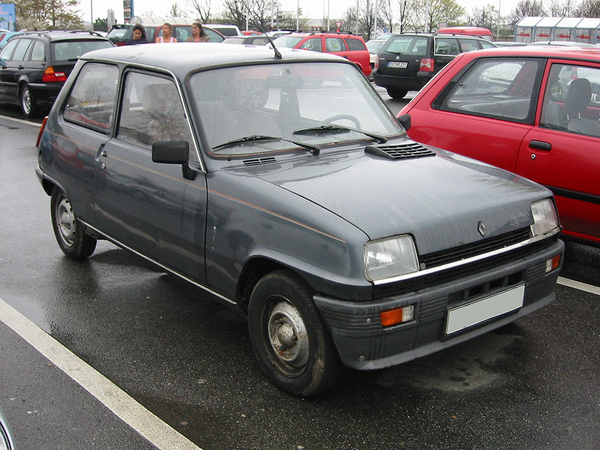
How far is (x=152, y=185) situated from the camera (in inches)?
160

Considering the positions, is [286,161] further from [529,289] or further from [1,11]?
[1,11]

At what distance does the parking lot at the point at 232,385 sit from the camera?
3.12 m

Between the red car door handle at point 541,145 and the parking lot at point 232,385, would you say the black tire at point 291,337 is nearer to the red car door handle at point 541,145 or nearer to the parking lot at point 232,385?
the parking lot at point 232,385

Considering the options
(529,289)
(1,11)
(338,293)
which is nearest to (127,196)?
(338,293)

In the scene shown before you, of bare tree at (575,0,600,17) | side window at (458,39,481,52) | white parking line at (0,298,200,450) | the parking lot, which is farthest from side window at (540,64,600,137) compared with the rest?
bare tree at (575,0,600,17)

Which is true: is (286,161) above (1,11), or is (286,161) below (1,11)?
below

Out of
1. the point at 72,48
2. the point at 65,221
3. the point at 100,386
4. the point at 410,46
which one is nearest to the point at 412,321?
the point at 100,386

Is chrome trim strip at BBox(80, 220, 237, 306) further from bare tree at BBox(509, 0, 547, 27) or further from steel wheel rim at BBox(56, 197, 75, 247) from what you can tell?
bare tree at BBox(509, 0, 547, 27)

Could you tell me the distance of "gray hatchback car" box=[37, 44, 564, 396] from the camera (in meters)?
3.07

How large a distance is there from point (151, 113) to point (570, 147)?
2.88m

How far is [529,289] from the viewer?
357 centimetres

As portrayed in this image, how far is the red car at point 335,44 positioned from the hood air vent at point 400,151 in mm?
17208

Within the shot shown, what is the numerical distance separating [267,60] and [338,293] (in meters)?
1.90

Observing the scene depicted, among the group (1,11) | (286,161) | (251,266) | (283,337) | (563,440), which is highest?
(1,11)
